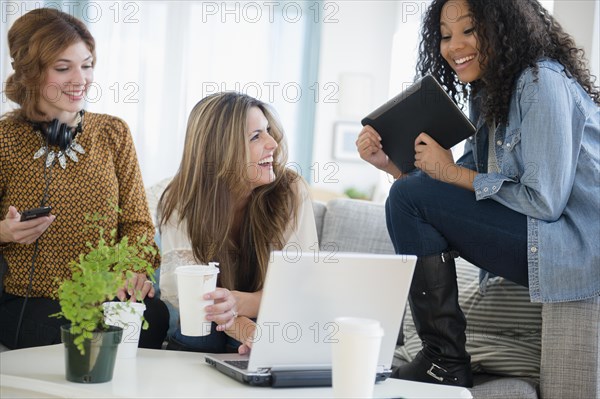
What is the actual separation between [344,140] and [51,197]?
12.2ft

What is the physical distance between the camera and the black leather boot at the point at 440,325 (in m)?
1.93

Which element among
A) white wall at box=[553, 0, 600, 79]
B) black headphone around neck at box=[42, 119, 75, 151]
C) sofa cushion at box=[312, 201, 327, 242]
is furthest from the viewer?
white wall at box=[553, 0, 600, 79]

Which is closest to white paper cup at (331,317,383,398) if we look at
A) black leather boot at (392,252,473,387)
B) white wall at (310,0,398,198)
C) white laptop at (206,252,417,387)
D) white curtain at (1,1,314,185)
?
white laptop at (206,252,417,387)

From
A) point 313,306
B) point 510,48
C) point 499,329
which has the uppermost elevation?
point 510,48

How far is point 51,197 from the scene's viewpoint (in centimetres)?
215

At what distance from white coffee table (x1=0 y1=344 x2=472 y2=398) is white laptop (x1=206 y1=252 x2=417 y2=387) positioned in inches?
1.5

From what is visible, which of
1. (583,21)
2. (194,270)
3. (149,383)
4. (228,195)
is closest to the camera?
(149,383)

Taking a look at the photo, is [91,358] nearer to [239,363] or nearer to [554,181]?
[239,363]

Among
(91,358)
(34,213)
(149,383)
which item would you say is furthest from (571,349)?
(34,213)

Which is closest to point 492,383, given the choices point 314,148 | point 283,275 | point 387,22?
point 283,275

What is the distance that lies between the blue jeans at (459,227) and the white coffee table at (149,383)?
554mm

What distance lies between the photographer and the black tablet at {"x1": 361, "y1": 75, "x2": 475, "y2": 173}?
1930 mm

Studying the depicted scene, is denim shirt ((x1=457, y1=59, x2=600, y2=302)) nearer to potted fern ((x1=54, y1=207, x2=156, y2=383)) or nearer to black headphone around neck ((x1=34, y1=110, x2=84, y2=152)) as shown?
potted fern ((x1=54, y1=207, x2=156, y2=383))

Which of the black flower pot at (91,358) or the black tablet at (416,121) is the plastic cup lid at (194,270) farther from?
the black tablet at (416,121)
